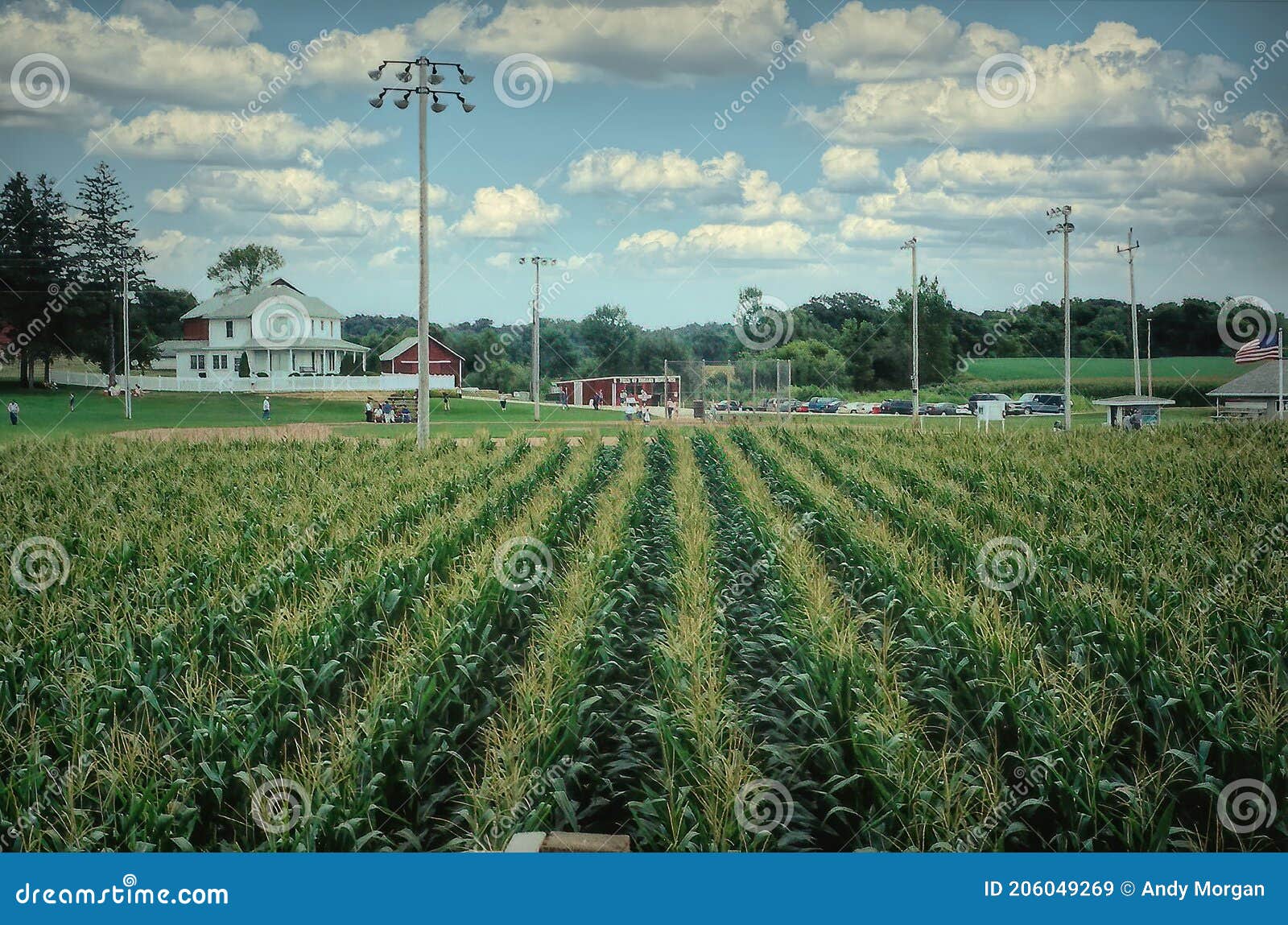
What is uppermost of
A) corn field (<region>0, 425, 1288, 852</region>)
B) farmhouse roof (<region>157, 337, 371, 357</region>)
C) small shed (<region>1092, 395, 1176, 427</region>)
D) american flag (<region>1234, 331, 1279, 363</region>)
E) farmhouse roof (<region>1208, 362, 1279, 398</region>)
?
farmhouse roof (<region>157, 337, 371, 357</region>)

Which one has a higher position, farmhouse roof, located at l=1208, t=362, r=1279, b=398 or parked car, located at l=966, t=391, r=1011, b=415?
parked car, located at l=966, t=391, r=1011, b=415

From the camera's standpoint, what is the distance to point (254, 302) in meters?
50.0

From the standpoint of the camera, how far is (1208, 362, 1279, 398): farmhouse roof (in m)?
25.5

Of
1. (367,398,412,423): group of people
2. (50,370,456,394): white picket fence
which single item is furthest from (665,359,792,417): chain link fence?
(50,370,456,394): white picket fence

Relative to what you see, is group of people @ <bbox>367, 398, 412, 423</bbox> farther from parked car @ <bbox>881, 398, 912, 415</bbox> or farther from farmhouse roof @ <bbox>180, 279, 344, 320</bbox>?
parked car @ <bbox>881, 398, 912, 415</bbox>

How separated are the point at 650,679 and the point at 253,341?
46810 millimetres

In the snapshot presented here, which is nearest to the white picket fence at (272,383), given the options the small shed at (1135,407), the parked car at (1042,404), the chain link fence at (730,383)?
the chain link fence at (730,383)

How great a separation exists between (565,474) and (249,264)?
49.4 meters

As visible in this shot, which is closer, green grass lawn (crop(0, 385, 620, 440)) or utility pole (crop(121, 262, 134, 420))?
utility pole (crop(121, 262, 134, 420))

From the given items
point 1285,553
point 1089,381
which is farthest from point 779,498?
point 1089,381

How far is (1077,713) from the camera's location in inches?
179

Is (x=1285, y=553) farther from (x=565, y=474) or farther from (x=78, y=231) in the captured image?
(x=78, y=231)

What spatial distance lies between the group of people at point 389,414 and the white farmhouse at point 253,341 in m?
9.74

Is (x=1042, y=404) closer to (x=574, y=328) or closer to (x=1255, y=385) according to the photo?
(x=1255, y=385)
